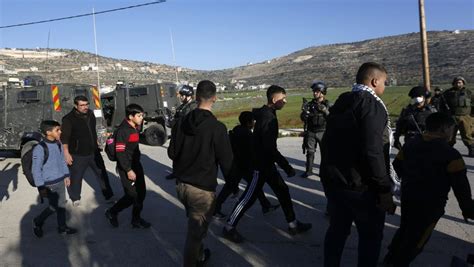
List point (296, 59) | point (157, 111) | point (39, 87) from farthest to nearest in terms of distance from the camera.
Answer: point (296, 59) → point (157, 111) → point (39, 87)

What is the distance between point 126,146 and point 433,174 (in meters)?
3.34

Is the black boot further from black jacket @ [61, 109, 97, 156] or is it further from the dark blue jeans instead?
the dark blue jeans

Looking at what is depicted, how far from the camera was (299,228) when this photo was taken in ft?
16.2

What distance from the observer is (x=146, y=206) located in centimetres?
645

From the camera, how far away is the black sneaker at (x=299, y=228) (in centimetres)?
490

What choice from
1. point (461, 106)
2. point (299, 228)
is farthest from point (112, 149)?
point (461, 106)

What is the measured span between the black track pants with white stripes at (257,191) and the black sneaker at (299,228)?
0.13 metres

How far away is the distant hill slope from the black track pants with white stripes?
79.8 ft

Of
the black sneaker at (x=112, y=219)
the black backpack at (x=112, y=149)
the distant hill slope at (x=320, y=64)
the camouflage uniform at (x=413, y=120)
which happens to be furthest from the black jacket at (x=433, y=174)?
the distant hill slope at (x=320, y=64)

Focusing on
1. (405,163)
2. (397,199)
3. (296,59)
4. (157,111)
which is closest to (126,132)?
(405,163)

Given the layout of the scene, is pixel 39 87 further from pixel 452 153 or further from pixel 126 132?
pixel 452 153

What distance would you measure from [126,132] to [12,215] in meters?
2.56

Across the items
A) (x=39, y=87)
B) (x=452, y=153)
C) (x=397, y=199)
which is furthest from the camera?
(x=39, y=87)

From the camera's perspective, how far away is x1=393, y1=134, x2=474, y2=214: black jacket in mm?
3256
